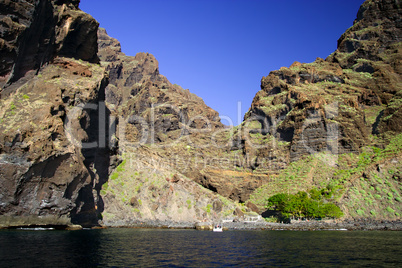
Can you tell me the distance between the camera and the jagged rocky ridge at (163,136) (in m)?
61.5

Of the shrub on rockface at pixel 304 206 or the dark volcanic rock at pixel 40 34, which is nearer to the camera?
the dark volcanic rock at pixel 40 34

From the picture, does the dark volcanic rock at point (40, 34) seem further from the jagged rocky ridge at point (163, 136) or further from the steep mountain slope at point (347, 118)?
the steep mountain slope at point (347, 118)

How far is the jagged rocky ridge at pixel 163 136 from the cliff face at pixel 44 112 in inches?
8.6

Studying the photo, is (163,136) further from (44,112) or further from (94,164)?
(44,112)

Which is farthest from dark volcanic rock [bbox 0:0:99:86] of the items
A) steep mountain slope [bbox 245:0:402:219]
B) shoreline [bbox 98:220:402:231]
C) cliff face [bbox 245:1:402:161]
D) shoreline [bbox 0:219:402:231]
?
cliff face [bbox 245:1:402:161]

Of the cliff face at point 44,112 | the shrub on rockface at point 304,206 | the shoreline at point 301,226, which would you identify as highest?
the cliff face at point 44,112

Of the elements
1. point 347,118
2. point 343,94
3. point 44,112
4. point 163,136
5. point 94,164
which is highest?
point 343,94

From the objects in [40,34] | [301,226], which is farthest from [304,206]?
[40,34]

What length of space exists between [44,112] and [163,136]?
11064cm

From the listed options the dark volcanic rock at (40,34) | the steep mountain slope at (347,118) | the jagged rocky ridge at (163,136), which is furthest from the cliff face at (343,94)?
the dark volcanic rock at (40,34)

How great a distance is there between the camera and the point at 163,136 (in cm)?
17400

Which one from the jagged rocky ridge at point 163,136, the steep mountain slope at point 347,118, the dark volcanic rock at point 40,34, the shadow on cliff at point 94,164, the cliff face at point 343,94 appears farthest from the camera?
the cliff face at point 343,94

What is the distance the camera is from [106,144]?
99562 mm

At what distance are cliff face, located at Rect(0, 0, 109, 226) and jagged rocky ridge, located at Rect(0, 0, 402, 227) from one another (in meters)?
0.22
